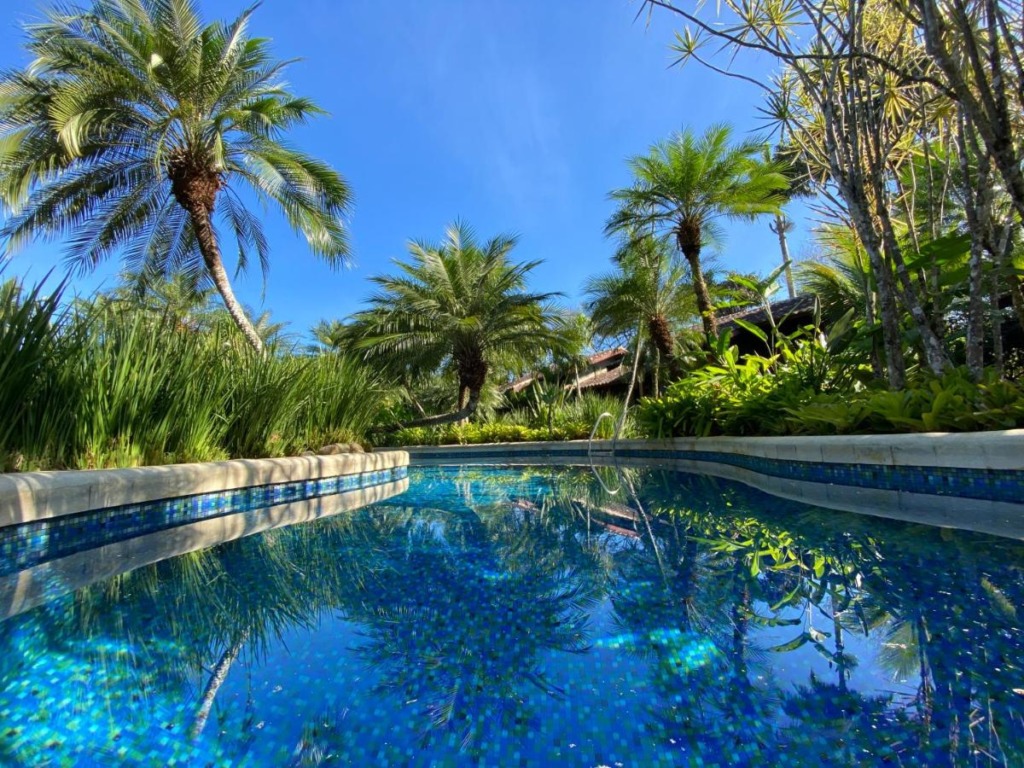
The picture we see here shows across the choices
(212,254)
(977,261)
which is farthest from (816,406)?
(212,254)

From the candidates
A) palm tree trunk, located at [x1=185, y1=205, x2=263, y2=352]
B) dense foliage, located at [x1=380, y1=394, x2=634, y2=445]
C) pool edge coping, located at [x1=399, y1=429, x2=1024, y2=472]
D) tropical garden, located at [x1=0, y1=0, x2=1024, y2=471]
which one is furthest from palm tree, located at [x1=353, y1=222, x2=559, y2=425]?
pool edge coping, located at [x1=399, y1=429, x2=1024, y2=472]

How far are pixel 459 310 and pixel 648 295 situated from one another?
216 inches

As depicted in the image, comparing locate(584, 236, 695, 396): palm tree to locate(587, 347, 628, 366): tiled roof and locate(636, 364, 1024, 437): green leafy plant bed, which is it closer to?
locate(636, 364, 1024, 437): green leafy plant bed

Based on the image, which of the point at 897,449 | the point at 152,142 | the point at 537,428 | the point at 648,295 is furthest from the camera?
the point at 537,428

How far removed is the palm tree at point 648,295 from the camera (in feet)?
47.6

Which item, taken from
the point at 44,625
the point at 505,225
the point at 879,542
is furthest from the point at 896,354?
the point at 505,225

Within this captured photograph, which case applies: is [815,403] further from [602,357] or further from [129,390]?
[602,357]

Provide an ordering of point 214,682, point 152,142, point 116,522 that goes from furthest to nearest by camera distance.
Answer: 1. point 152,142
2. point 116,522
3. point 214,682

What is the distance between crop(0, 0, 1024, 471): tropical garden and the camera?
4.14m

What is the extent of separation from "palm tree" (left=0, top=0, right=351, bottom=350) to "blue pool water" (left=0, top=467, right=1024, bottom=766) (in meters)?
6.68

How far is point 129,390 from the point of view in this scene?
4.14 meters

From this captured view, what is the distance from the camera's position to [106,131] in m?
9.80

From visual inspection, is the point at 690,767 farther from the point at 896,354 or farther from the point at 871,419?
the point at 896,354

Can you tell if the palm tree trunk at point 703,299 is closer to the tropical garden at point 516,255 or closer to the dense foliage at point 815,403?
the tropical garden at point 516,255
